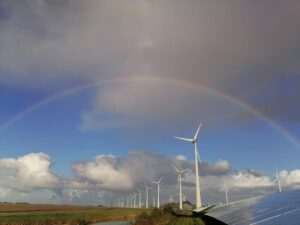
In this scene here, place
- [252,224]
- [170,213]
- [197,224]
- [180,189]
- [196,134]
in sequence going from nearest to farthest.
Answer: [252,224] < [197,224] < [170,213] < [196,134] < [180,189]

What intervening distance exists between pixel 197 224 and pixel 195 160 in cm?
5216

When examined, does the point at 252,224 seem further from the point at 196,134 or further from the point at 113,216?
the point at 113,216

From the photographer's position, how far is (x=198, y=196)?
3738 inches

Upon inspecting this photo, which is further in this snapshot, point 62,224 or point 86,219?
point 86,219

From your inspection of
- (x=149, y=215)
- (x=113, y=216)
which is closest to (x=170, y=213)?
(x=149, y=215)

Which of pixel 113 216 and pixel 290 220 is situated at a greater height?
pixel 113 216

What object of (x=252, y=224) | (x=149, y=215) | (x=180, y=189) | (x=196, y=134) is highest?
(x=196, y=134)

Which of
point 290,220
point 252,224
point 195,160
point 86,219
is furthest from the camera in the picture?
point 86,219

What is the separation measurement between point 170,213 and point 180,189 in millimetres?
50959

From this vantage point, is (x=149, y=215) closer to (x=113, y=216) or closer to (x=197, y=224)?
(x=197, y=224)

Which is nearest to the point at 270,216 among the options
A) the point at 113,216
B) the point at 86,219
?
the point at 86,219

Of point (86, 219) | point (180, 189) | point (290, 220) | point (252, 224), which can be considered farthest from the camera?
point (180, 189)

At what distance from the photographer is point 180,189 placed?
14338cm

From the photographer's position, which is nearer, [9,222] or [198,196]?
[198,196]
